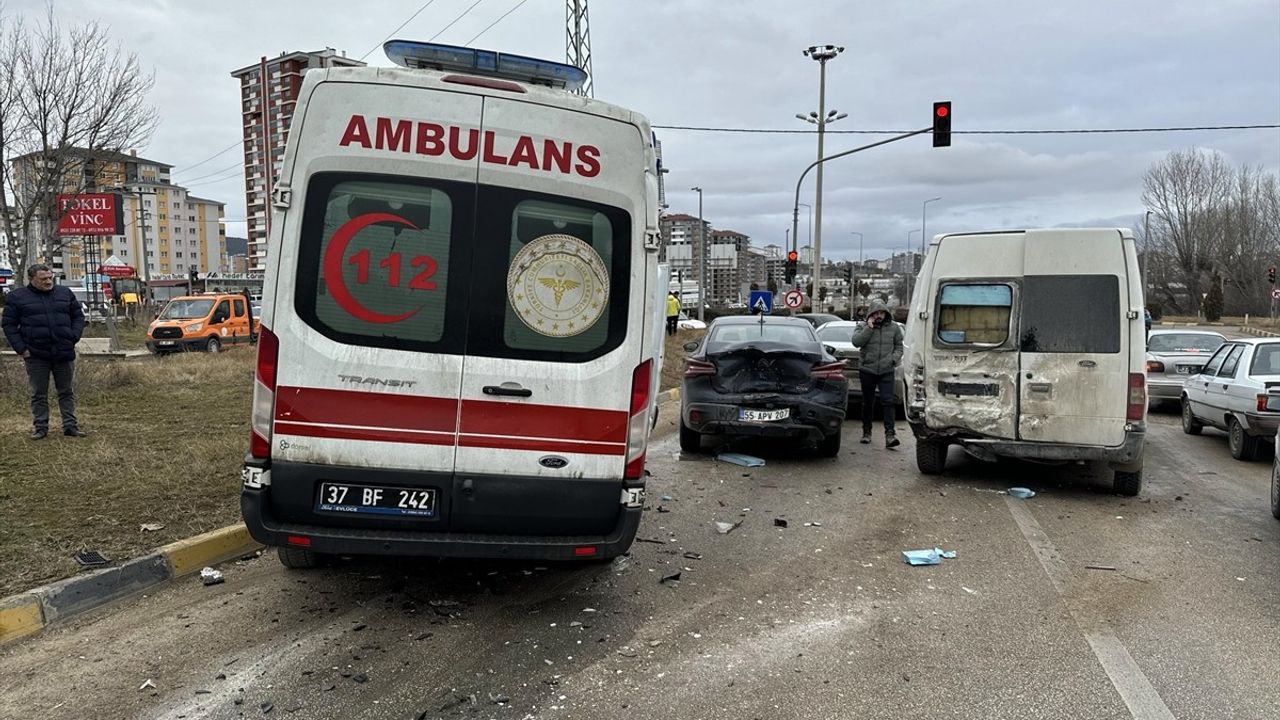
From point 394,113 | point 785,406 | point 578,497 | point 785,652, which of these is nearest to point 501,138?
point 394,113

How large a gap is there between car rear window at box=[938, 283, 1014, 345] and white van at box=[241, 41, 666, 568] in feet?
15.9

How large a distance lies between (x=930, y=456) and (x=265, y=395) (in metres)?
6.60

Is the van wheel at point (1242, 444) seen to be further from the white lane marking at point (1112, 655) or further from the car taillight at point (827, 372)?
the white lane marking at point (1112, 655)

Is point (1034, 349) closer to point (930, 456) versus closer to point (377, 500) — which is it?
point (930, 456)

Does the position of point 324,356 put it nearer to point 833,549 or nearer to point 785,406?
point 833,549

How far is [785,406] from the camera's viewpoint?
356 inches

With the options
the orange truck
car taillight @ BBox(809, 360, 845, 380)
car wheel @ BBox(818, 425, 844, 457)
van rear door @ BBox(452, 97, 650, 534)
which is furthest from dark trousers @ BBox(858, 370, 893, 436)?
the orange truck

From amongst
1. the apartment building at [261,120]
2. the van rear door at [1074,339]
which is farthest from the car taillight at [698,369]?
the apartment building at [261,120]

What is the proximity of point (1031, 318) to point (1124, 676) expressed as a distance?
4588 mm

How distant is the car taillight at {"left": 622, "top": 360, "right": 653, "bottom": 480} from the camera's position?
4.36 meters

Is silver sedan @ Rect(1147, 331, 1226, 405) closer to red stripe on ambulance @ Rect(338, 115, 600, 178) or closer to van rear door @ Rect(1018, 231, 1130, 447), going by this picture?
van rear door @ Rect(1018, 231, 1130, 447)

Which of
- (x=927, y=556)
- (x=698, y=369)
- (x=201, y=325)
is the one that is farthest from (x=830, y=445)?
(x=201, y=325)

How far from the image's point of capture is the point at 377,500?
4.14 metres

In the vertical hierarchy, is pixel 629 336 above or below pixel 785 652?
above
